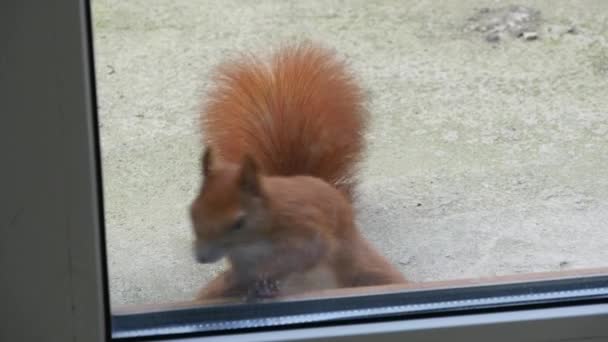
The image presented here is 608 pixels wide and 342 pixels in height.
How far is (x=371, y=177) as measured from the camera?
1.01 meters

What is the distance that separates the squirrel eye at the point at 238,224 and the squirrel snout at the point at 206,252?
34 mm

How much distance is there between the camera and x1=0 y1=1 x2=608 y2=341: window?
2.60ft

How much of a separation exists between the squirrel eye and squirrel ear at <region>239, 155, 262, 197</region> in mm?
32

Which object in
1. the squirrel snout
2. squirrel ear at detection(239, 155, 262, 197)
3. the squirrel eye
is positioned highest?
squirrel ear at detection(239, 155, 262, 197)

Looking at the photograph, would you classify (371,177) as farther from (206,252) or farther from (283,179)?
(206,252)

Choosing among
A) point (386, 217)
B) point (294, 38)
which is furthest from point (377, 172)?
point (294, 38)

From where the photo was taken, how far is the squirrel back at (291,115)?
99cm

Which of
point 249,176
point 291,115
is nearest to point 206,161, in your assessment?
point 249,176

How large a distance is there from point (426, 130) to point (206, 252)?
11.4 inches

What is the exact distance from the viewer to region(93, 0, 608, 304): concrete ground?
0.92 metres

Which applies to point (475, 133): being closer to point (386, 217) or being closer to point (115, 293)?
point (386, 217)

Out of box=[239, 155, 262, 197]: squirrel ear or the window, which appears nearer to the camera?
the window

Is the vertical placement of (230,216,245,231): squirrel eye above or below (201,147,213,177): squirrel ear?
below

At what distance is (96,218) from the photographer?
82cm
